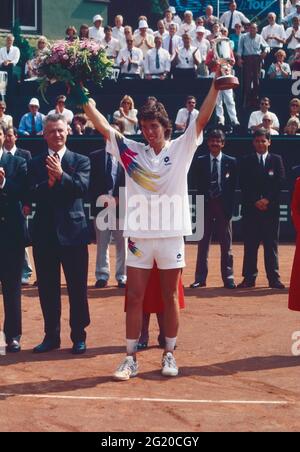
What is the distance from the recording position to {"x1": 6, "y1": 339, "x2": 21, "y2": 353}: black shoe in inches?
386

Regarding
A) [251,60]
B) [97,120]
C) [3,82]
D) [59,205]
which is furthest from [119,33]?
[97,120]

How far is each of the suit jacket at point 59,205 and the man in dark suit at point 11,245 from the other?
13 cm

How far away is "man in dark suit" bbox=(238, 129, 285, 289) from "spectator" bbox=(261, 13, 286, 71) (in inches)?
379

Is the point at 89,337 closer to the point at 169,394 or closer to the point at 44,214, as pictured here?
the point at 44,214

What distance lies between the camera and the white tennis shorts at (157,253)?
28.5 ft

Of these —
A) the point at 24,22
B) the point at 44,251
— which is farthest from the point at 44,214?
the point at 24,22

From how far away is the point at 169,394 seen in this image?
8.12 m

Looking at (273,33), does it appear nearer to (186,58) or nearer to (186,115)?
(186,58)

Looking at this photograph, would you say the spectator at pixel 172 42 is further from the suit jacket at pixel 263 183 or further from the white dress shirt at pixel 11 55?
the suit jacket at pixel 263 183

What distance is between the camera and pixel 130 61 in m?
23.5

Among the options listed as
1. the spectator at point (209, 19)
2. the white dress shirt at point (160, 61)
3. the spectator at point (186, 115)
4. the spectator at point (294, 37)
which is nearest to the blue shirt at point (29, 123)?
the spectator at point (186, 115)

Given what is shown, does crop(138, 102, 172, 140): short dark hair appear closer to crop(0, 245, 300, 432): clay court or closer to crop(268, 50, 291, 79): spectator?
crop(0, 245, 300, 432): clay court
